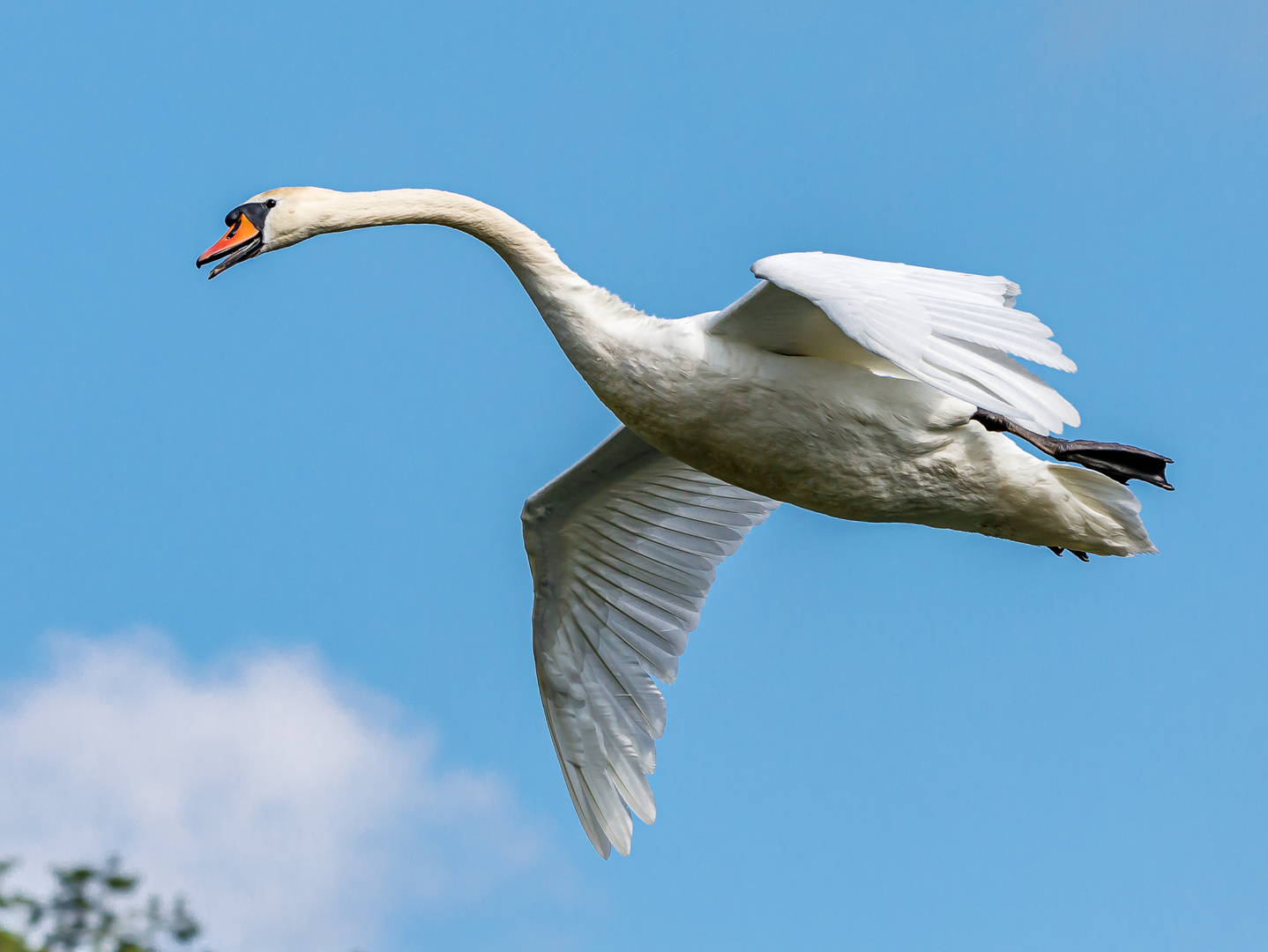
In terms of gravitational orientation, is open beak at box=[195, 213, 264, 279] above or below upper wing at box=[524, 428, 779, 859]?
above

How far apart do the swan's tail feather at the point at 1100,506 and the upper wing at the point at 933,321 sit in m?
1.50

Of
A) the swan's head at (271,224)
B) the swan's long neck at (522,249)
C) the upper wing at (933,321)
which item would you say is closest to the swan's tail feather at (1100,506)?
the upper wing at (933,321)

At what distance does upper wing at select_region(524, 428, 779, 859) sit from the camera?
36.8ft

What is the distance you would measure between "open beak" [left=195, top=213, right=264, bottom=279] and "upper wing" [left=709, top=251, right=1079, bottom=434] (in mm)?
2950

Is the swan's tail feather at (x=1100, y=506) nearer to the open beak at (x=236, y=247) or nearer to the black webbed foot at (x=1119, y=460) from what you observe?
the black webbed foot at (x=1119, y=460)

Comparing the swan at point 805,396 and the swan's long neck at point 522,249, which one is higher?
the swan's long neck at point 522,249

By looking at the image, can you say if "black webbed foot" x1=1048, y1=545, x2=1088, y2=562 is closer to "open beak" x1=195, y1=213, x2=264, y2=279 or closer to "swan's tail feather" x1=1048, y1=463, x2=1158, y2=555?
"swan's tail feather" x1=1048, y1=463, x2=1158, y2=555

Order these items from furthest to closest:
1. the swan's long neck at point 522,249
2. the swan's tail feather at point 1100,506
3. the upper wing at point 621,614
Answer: the upper wing at point 621,614
the swan's tail feather at point 1100,506
the swan's long neck at point 522,249

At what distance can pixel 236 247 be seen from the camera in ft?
30.8

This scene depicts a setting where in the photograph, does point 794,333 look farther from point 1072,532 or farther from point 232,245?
point 232,245

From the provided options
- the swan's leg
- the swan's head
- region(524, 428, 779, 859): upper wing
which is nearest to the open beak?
the swan's head

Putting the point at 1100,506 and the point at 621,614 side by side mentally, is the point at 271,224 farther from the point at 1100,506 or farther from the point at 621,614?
the point at 1100,506

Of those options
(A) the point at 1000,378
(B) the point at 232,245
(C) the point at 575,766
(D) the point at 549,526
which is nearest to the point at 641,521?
(D) the point at 549,526

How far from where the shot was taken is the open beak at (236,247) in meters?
9.39
